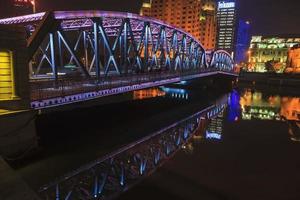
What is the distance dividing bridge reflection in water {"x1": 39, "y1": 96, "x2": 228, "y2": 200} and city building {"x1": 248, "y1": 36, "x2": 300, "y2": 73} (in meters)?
130

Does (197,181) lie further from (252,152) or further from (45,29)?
(45,29)

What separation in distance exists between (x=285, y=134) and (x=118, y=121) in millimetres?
21254

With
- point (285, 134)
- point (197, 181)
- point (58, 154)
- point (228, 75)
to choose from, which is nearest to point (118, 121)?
point (58, 154)

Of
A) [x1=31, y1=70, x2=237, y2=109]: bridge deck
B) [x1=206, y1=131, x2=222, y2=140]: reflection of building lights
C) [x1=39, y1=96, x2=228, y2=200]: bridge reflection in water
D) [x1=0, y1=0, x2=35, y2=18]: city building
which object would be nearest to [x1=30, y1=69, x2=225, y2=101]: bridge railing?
[x1=31, y1=70, x2=237, y2=109]: bridge deck

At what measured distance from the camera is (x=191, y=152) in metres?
23.2

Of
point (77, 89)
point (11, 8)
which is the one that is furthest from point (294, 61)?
point (77, 89)

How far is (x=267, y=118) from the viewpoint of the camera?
134 ft

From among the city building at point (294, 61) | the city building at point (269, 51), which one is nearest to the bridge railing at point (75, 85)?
the city building at point (294, 61)

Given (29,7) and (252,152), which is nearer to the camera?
(252,152)

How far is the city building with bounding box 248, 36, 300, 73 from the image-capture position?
141 metres

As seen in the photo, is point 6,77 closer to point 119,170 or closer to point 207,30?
point 119,170

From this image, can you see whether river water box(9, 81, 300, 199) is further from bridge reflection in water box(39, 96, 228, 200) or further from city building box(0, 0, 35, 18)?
city building box(0, 0, 35, 18)

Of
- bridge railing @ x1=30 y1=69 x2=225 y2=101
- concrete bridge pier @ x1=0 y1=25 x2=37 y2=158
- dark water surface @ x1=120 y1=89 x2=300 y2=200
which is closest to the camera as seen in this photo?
dark water surface @ x1=120 y1=89 x2=300 y2=200

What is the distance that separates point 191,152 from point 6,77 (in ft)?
54.8
